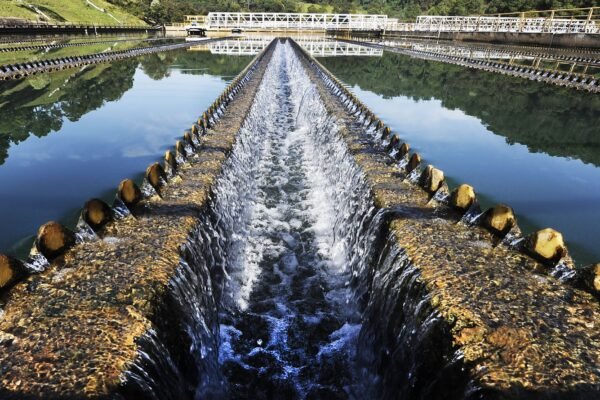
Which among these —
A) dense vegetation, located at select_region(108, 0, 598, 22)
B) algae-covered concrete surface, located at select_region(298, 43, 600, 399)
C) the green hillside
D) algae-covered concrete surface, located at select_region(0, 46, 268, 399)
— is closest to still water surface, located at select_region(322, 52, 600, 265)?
algae-covered concrete surface, located at select_region(298, 43, 600, 399)

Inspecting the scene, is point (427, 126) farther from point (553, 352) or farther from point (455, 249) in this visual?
point (553, 352)

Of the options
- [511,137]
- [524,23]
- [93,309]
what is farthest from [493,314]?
[524,23]

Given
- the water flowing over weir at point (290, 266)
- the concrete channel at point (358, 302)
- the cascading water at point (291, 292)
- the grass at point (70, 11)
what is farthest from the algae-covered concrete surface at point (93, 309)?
the grass at point (70, 11)

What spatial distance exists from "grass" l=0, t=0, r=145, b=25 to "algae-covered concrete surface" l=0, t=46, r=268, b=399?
149 ft

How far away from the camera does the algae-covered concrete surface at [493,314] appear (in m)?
2.73

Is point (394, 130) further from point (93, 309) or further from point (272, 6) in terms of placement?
point (272, 6)

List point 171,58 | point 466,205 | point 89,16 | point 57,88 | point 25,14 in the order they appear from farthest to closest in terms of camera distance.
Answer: point 89,16, point 25,14, point 171,58, point 57,88, point 466,205

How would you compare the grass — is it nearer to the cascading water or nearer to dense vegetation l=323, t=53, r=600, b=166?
dense vegetation l=323, t=53, r=600, b=166

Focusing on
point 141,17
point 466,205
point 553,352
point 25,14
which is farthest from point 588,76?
point 141,17

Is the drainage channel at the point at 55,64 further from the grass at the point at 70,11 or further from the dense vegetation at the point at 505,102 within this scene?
the grass at the point at 70,11

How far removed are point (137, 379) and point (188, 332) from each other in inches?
37.6

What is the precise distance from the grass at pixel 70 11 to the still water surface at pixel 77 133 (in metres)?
32.2

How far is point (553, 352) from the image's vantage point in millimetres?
2904

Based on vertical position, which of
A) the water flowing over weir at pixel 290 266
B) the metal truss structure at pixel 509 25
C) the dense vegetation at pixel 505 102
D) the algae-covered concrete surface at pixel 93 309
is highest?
the metal truss structure at pixel 509 25
